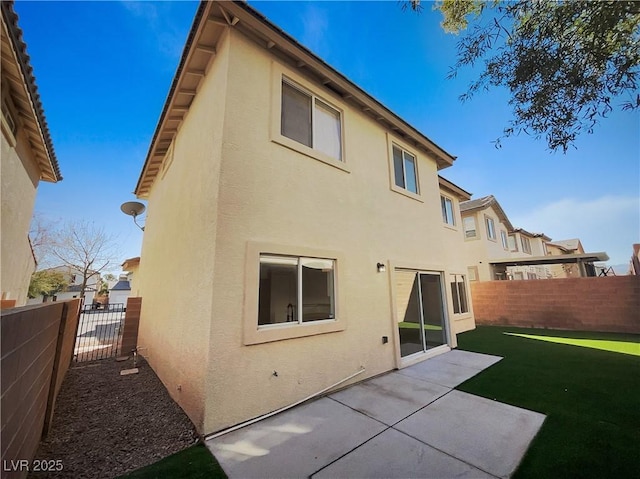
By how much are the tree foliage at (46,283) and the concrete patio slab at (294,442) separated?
124ft

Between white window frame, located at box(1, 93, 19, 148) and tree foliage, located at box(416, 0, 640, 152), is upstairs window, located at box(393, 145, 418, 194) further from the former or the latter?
white window frame, located at box(1, 93, 19, 148)

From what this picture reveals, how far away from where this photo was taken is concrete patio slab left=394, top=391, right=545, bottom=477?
370 centimetres

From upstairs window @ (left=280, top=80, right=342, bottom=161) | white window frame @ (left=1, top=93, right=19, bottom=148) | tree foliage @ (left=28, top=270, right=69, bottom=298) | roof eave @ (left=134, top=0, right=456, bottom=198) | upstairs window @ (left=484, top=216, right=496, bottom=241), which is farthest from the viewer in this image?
tree foliage @ (left=28, top=270, right=69, bottom=298)

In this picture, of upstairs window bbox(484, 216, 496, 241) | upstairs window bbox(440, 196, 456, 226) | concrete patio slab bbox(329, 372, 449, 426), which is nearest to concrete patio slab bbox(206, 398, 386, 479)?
concrete patio slab bbox(329, 372, 449, 426)

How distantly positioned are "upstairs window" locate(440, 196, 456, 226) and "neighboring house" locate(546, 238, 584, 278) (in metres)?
23.0

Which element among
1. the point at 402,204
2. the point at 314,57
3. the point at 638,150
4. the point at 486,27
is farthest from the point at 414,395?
the point at 314,57

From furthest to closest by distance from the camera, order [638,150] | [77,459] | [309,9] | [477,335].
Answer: [477,335] < [309,9] < [638,150] < [77,459]

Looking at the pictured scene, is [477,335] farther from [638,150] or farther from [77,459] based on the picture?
[77,459]

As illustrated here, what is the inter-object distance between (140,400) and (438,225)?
1121 centimetres

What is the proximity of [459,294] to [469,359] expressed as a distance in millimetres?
6060

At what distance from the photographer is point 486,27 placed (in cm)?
515

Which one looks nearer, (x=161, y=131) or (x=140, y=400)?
(x=140, y=400)

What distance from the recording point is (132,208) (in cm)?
1150

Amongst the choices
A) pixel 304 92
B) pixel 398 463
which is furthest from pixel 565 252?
pixel 398 463
